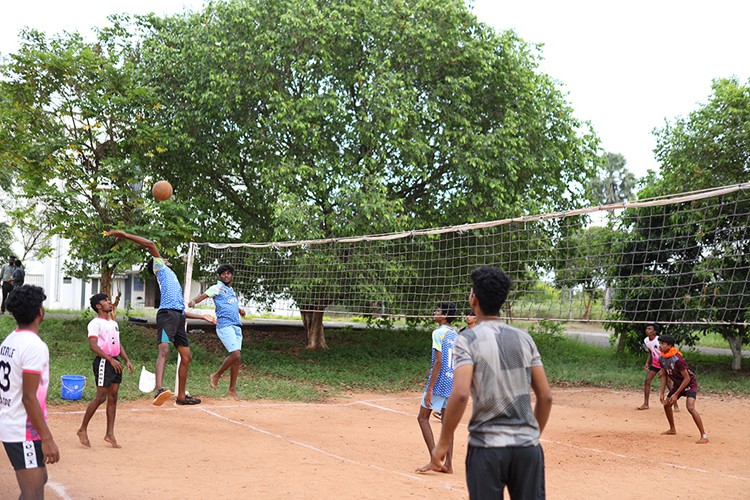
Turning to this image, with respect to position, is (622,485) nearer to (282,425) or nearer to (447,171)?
(282,425)

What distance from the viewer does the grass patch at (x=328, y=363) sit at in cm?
1262

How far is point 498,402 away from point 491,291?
0.51 m

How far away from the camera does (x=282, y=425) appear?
941 centimetres

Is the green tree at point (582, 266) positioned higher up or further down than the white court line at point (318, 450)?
higher up

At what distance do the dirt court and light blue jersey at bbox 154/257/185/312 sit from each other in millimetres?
1391

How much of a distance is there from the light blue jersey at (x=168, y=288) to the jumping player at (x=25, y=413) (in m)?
4.85

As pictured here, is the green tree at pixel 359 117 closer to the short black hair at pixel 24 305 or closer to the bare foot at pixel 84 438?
the bare foot at pixel 84 438

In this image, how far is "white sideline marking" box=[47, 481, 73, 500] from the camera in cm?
555

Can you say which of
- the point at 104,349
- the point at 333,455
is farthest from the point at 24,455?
the point at 333,455

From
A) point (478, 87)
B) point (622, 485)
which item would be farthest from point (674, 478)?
point (478, 87)

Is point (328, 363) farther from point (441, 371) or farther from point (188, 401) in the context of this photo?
point (441, 371)

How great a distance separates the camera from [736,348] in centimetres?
1778

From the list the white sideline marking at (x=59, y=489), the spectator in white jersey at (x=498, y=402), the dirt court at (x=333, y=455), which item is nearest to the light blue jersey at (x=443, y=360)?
the dirt court at (x=333, y=455)

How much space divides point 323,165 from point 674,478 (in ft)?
31.7
